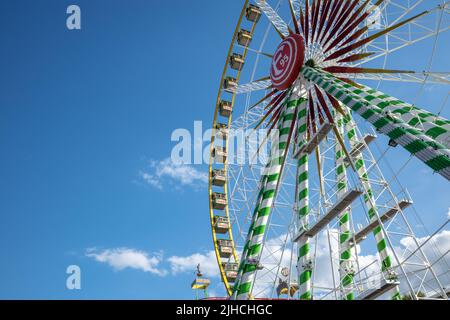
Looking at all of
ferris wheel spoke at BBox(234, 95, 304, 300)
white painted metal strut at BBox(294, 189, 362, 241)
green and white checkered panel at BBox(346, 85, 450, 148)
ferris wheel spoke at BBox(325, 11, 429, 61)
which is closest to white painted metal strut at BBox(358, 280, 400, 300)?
white painted metal strut at BBox(294, 189, 362, 241)

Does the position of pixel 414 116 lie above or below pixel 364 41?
below

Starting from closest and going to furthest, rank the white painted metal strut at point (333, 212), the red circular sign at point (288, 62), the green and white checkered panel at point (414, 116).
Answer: the green and white checkered panel at point (414, 116) → the white painted metal strut at point (333, 212) → the red circular sign at point (288, 62)

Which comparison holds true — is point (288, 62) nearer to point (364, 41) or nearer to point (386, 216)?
point (364, 41)

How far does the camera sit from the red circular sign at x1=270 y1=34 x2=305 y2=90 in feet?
48.7

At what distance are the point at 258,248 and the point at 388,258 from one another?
4.12 meters

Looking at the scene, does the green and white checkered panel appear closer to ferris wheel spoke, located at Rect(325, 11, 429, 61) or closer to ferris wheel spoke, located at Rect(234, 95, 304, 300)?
ferris wheel spoke, located at Rect(325, 11, 429, 61)

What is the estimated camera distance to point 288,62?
50.1ft

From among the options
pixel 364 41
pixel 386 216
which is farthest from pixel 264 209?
pixel 364 41

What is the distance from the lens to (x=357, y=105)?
430 inches

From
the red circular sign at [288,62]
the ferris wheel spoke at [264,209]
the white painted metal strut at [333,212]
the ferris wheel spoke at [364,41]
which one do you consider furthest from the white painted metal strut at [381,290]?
the red circular sign at [288,62]

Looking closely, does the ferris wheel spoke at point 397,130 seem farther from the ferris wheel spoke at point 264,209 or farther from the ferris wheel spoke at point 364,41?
the ferris wheel spoke at point 264,209

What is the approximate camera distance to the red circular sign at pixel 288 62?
48.7 ft

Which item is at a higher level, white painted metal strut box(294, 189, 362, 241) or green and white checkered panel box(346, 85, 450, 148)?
green and white checkered panel box(346, 85, 450, 148)
